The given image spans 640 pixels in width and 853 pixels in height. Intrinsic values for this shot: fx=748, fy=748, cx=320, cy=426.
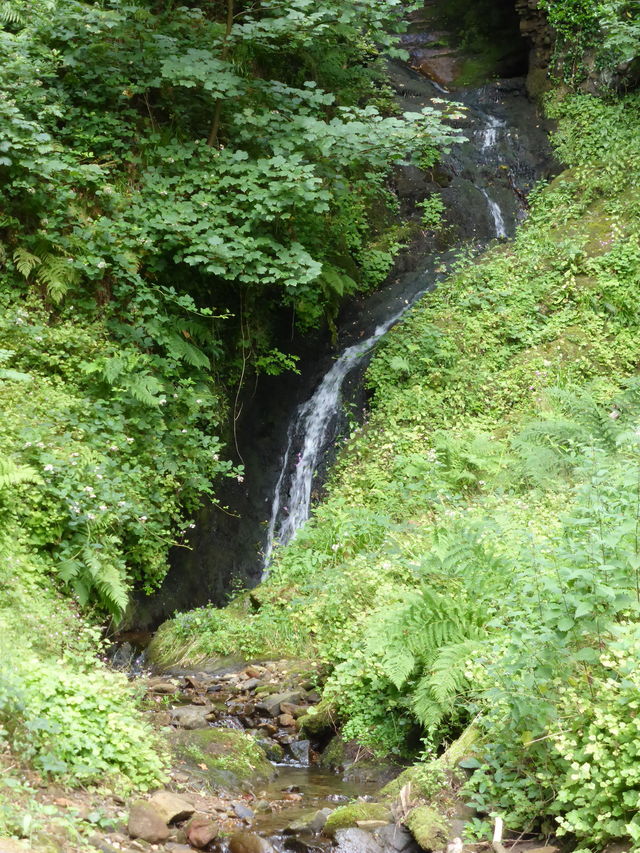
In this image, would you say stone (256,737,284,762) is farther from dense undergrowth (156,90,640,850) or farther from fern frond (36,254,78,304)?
fern frond (36,254,78,304)

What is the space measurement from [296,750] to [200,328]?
4.89 m

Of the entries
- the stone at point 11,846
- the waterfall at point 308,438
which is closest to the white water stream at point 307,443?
the waterfall at point 308,438

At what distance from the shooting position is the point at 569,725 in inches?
136

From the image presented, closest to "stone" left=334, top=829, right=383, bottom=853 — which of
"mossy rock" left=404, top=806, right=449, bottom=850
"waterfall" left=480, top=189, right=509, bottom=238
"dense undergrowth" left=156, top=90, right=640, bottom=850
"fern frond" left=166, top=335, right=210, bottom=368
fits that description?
"mossy rock" left=404, top=806, right=449, bottom=850

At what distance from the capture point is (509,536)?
5379 millimetres

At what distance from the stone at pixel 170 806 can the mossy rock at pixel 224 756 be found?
2.29 ft

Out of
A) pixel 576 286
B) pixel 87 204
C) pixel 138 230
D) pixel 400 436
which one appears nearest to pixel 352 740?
pixel 400 436

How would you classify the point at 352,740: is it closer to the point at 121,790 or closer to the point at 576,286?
the point at 121,790

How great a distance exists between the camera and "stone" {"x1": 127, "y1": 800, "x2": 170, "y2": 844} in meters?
3.64

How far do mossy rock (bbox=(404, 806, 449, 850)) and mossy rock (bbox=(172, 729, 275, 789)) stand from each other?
143cm

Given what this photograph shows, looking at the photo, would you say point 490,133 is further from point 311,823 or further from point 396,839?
point 396,839

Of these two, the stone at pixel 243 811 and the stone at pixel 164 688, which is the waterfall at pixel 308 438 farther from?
the stone at pixel 243 811

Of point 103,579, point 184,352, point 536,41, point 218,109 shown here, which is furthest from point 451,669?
point 536,41

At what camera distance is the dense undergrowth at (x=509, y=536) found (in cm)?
354
